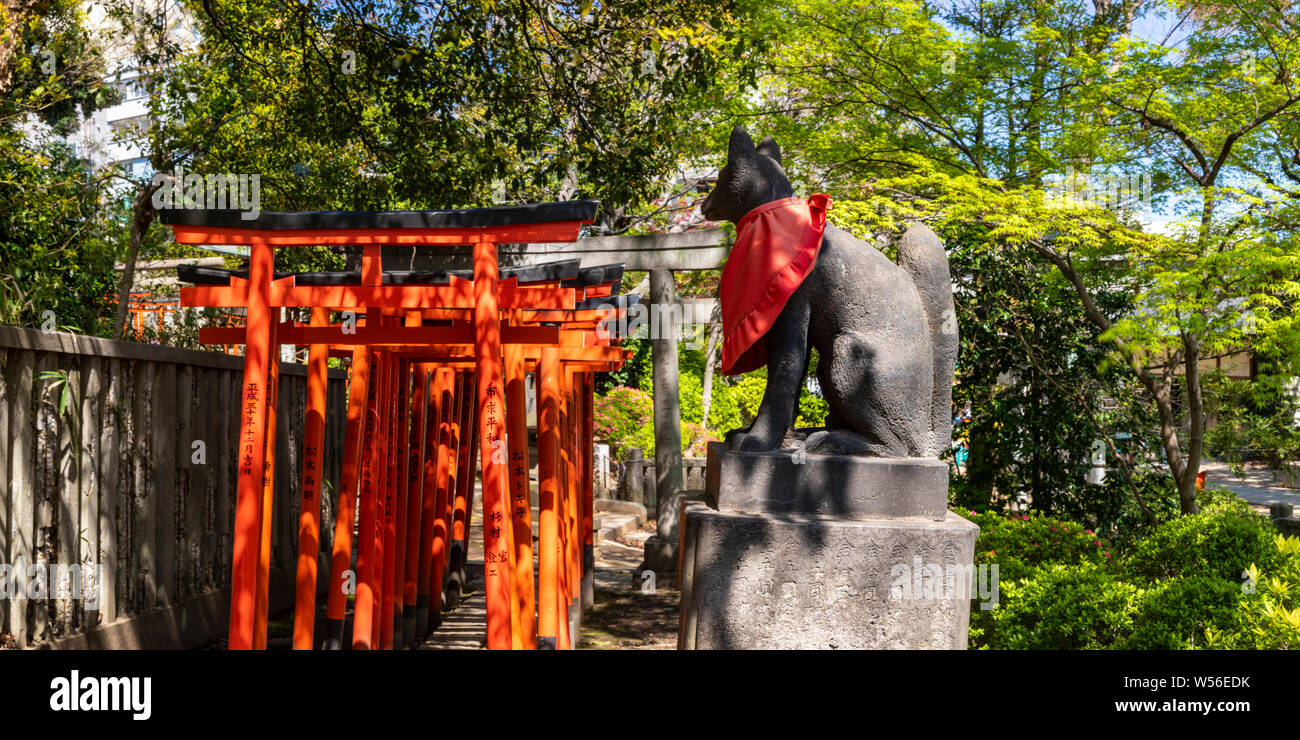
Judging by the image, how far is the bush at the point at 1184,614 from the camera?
413 centimetres

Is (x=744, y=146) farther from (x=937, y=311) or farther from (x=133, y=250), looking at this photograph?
(x=133, y=250)

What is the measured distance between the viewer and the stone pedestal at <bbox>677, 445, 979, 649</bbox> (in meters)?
3.38

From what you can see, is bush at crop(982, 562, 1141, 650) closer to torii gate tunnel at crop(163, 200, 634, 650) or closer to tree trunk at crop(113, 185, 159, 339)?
torii gate tunnel at crop(163, 200, 634, 650)

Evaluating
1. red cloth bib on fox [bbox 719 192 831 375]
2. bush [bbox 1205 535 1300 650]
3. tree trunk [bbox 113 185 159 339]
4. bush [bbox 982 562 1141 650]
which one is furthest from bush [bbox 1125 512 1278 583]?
tree trunk [bbox 113 185 159 339]

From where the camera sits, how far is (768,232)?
3.70 meters

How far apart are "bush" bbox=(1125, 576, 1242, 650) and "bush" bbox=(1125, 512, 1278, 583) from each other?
0.58 metres

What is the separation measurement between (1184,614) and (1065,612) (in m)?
0.60

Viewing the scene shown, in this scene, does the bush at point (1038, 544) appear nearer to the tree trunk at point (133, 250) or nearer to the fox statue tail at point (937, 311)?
the fox statue tail at point (937, 311)

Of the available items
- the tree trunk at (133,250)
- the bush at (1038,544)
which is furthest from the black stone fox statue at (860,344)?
the tree trunk at (133,250)

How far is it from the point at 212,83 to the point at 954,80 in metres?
8.58

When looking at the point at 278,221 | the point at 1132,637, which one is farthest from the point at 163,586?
the point at 1132,637

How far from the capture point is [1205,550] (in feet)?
16.8

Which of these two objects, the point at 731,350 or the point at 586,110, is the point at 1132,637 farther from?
the point at 586,110

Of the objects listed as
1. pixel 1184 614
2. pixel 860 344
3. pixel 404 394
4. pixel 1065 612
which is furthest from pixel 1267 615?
pixel 404 394
